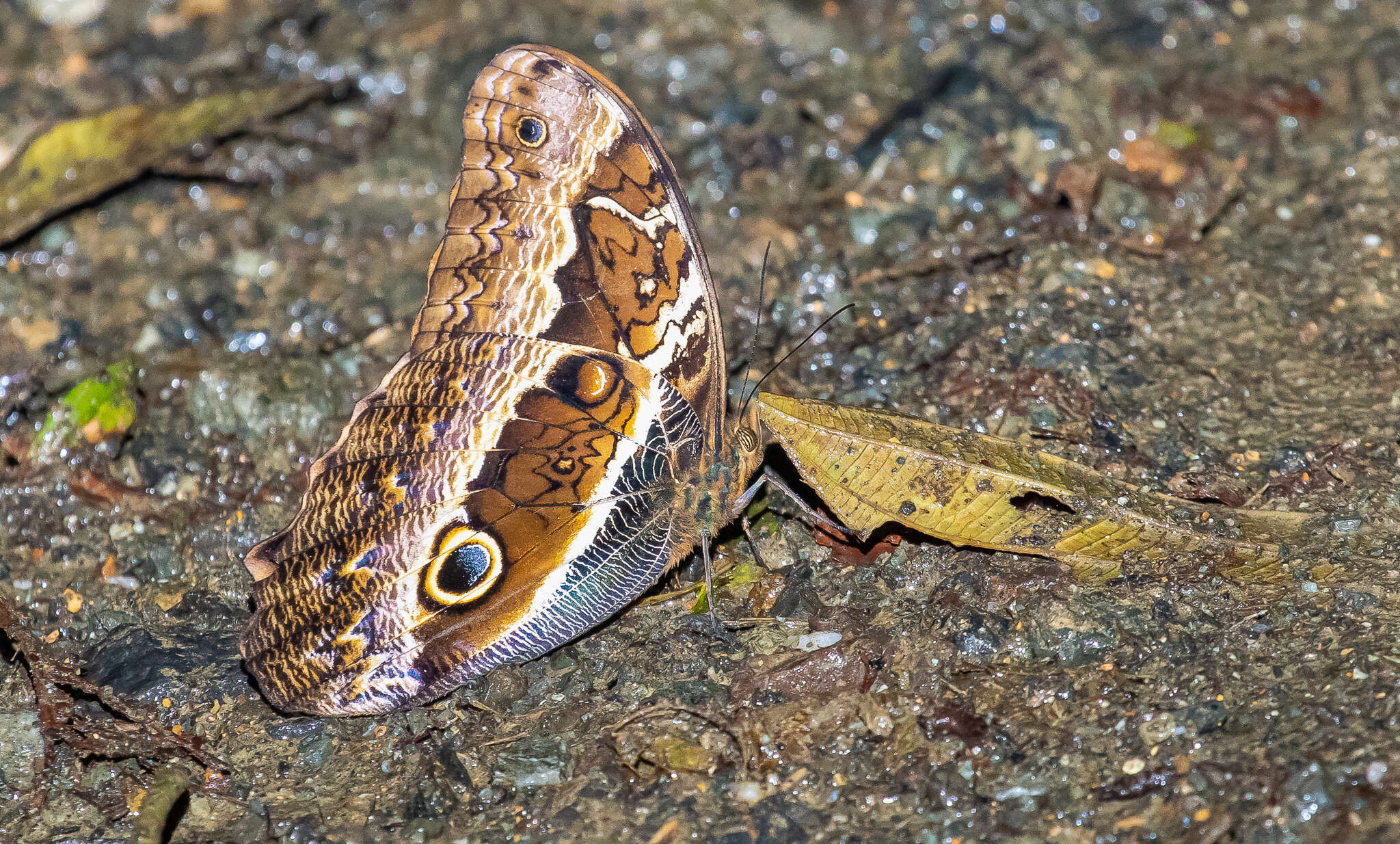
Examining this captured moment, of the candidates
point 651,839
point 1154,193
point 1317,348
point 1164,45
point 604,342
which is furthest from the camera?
point 1164,45

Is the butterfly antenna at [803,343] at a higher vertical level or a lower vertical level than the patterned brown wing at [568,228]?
lower

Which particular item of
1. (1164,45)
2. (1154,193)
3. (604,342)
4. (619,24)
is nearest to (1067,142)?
(1154,193)

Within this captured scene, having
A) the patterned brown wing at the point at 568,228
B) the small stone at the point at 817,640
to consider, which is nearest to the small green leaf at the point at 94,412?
the patterned brown wing at the point at 568,228

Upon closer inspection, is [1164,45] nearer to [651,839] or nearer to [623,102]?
[623,102]

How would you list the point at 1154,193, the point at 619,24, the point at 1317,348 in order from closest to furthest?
the point at 1317,348
the point at 1154,193
the point at 619,24

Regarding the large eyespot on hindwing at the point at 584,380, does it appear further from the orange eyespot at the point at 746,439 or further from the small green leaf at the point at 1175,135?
the small green leaf at the point at 1175,135

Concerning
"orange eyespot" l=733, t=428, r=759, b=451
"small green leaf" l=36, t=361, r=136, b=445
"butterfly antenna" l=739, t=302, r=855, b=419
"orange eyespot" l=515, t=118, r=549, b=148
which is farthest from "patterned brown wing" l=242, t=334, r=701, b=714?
"small green leaf" l=36, t=361, r=136, b=445

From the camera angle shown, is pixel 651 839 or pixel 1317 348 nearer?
pixel 651 839

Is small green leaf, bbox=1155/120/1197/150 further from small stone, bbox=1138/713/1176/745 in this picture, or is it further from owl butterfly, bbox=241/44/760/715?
small stone, bbox=1138/713/1176/745
